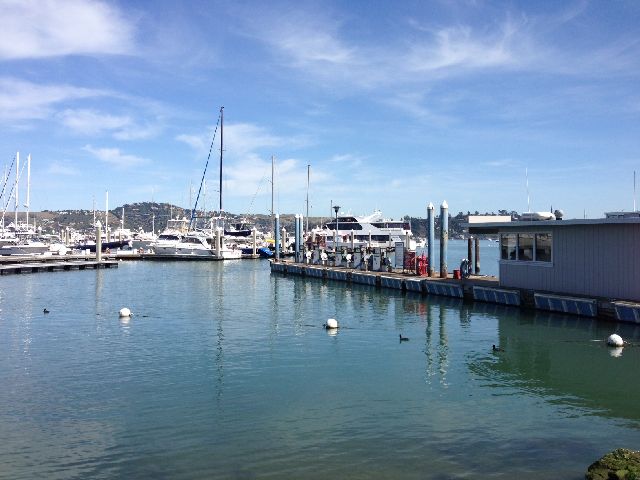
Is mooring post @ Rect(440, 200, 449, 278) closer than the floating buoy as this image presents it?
No

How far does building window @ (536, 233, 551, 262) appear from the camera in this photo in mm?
29438

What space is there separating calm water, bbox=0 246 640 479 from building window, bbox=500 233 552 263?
3027mm

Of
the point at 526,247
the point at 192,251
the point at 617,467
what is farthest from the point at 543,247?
the point at 192,251

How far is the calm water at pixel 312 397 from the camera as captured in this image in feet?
37.3

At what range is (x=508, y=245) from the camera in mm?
32000

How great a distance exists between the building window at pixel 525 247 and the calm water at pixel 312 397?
119 inches

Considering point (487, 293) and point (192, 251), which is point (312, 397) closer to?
point (487, 293)

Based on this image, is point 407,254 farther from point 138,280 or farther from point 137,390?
point 137,390

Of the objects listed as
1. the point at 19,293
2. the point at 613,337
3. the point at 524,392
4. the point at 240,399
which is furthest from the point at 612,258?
the point at 19,293

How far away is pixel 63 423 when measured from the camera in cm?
1366

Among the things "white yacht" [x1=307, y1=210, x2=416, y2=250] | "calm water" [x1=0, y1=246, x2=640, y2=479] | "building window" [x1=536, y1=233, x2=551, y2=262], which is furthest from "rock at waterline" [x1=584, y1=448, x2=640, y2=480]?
"white yacht" [x1=307, y1=210, x2=416, y2=250]

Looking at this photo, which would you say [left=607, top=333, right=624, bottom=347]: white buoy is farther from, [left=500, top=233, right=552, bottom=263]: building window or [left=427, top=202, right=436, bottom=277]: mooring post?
[left=427, top=202, right=436, bottom=277]: mooring post

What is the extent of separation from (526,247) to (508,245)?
1.15 meters

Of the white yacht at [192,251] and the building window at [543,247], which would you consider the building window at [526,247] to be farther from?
the white yacht at [192,251]
